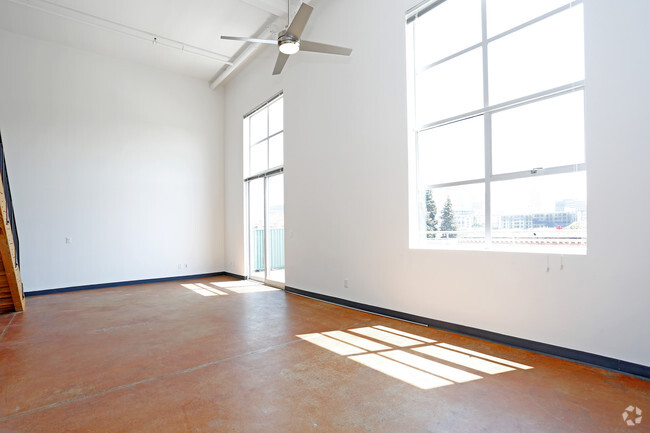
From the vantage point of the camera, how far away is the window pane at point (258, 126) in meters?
7.50

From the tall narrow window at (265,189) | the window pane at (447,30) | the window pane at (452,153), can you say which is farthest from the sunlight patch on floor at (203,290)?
the window pane at (447,30)

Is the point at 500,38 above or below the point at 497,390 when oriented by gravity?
above

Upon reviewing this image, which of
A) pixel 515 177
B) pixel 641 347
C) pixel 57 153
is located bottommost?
pixel 641 347

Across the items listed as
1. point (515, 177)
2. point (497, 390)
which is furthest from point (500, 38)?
point (497, 390)

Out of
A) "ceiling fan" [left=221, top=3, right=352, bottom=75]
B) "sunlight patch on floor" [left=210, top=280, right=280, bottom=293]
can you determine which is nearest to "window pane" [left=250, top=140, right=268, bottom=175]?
"sunlight patch on floor" [left=210, top=280, right=280, bottom=293]

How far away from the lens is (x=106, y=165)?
7.23 meters

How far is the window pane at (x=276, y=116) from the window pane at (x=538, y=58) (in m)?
4.22

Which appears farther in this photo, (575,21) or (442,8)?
(442,8)

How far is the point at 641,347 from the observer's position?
2592 millimetres

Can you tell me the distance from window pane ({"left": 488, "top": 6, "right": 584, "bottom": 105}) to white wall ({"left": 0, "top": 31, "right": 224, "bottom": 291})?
22.8 ft

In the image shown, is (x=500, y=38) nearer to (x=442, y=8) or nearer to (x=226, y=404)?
(x=442, y=8)

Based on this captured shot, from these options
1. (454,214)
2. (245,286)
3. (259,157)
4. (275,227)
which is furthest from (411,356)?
(259,157)

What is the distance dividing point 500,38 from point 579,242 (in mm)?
2245

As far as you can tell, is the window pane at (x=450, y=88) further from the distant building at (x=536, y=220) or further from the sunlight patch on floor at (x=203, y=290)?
the sunlight patch on floor at (x=203, y=290)
